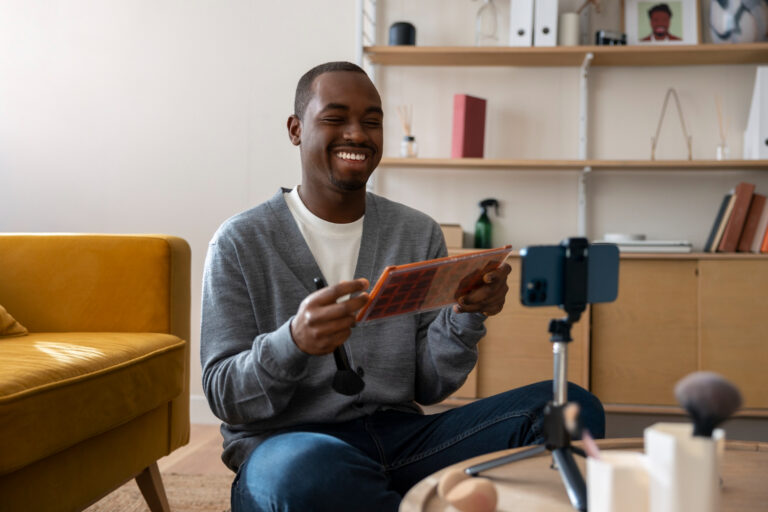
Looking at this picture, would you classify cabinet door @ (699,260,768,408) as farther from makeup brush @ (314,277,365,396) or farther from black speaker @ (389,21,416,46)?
makeup brush @ (314,277,365,396)

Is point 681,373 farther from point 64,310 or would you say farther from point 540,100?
point 64,310

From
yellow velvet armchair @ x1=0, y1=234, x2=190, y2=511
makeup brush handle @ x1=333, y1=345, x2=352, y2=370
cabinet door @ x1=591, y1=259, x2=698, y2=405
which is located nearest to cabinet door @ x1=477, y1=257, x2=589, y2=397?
cabinet door @ x1=591, y1=259, x2=698, y2=405

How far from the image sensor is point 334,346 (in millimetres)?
924

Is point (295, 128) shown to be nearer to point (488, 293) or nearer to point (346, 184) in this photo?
point (346, 184)

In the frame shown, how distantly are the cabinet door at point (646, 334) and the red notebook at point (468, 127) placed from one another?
2.29 ft

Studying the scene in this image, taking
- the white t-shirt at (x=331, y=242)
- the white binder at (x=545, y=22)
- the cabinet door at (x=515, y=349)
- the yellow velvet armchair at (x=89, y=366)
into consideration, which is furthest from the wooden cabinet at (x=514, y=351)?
the white t-shirt at (x=331, y=242)

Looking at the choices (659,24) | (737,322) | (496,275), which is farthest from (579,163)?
(496,275)

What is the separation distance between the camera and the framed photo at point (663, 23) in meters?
2.70

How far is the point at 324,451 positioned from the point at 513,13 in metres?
2.23

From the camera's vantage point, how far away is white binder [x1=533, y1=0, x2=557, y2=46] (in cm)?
266

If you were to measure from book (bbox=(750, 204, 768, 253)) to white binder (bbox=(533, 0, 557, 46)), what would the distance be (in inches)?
38.1

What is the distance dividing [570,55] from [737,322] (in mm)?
1118

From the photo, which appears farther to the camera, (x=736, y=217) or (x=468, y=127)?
(x=468, y=127)

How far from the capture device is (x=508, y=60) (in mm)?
2744
